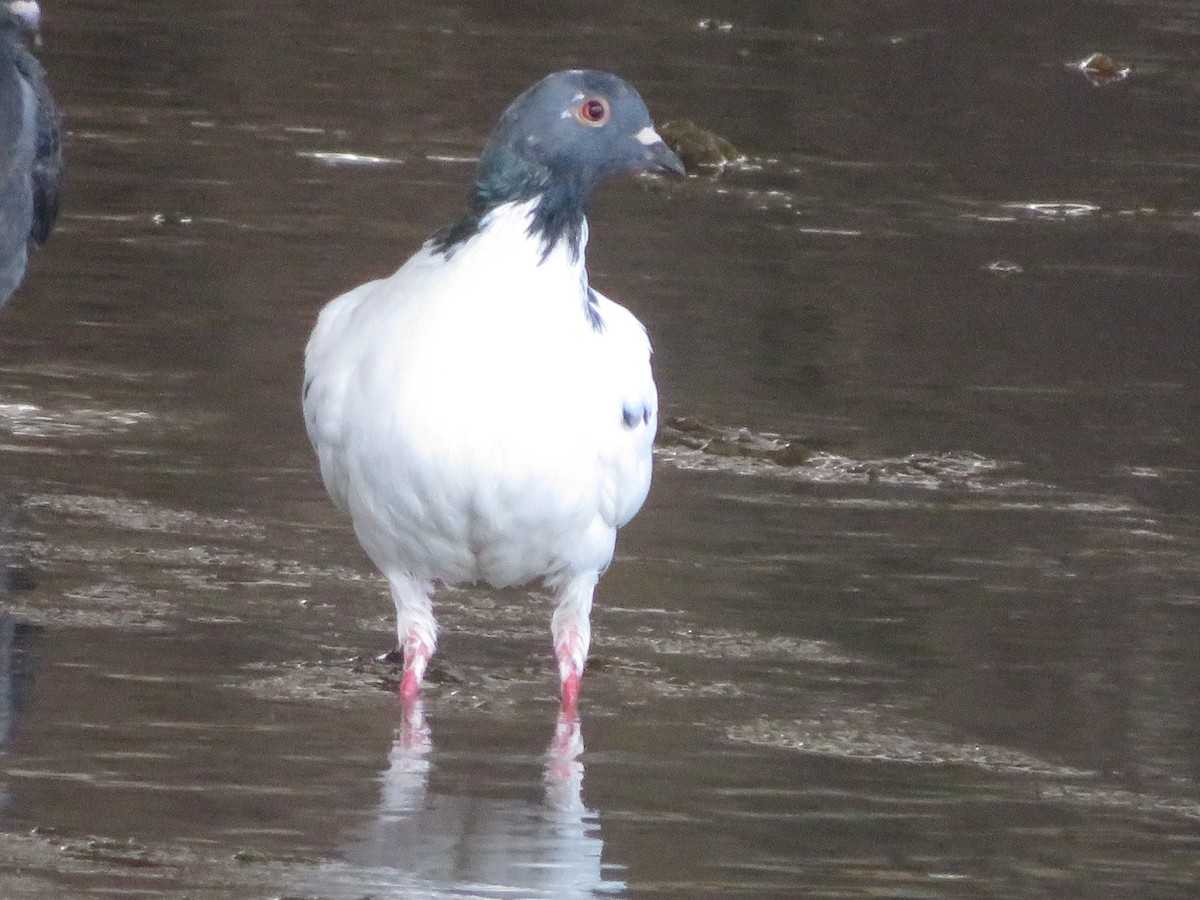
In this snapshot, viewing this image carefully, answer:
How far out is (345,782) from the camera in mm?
5895

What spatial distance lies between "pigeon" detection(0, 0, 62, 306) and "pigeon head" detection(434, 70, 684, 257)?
120 inches

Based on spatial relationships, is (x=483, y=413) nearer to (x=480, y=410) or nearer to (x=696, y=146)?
(x=480, y=410)

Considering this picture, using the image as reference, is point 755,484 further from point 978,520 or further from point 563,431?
point 563,431

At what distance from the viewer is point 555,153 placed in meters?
6.38

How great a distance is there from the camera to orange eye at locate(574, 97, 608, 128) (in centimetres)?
641

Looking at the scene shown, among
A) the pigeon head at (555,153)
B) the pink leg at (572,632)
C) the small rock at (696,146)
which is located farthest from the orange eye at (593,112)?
the small rock at (696,146)

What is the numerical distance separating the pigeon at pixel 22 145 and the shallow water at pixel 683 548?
43 cm

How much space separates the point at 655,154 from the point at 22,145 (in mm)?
3305

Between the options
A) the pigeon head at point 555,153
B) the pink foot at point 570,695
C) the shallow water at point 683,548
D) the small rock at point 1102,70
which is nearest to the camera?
the shallow water at point 683,548

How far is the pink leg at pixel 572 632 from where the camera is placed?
6.53 metres

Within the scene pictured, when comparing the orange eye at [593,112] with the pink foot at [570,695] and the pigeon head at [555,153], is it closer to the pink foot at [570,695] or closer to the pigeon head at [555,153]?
the pigeon head at [555,153]

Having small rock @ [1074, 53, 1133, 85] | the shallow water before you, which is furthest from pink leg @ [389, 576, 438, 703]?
small rock @ [1074, 53, 1133, 85]

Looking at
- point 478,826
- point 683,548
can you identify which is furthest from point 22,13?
point 478,826

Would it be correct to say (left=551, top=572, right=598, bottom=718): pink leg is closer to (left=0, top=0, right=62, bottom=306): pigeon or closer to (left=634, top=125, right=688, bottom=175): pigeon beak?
(left=634, top=125, right=688, bottom=175): pigeon beak
